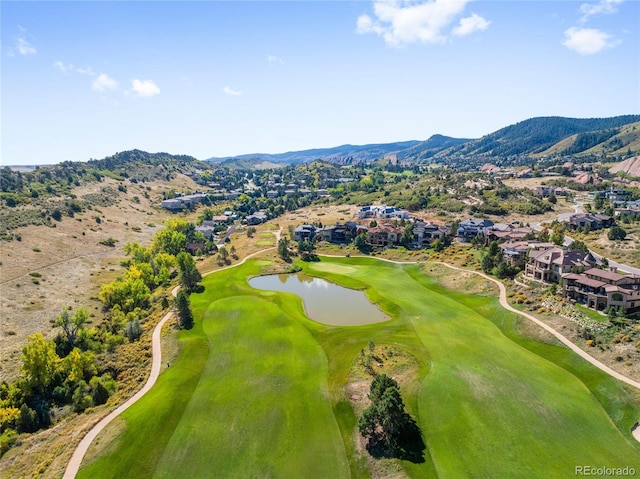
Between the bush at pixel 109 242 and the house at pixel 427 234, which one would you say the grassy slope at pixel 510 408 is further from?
the bush at pixel 109 242

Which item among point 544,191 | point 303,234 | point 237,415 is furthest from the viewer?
point 544,191

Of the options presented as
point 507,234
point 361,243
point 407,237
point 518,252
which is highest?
point 518,252

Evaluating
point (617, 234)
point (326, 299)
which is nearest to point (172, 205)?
point (326, 299)

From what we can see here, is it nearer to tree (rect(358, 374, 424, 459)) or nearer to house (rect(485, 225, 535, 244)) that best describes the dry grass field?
tree (rect(358, 374, 424, 459))

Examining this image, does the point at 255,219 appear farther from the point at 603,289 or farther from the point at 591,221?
the point at 603,289

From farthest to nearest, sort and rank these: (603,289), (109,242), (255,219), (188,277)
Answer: (255,219)
(109,242)
(188,277)
(603,289)

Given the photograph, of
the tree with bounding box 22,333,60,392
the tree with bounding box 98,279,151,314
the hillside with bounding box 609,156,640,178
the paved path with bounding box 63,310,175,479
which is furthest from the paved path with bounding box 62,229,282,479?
the hillside with bounding box 609,156,640,178

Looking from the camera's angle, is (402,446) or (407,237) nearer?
(402,446)
